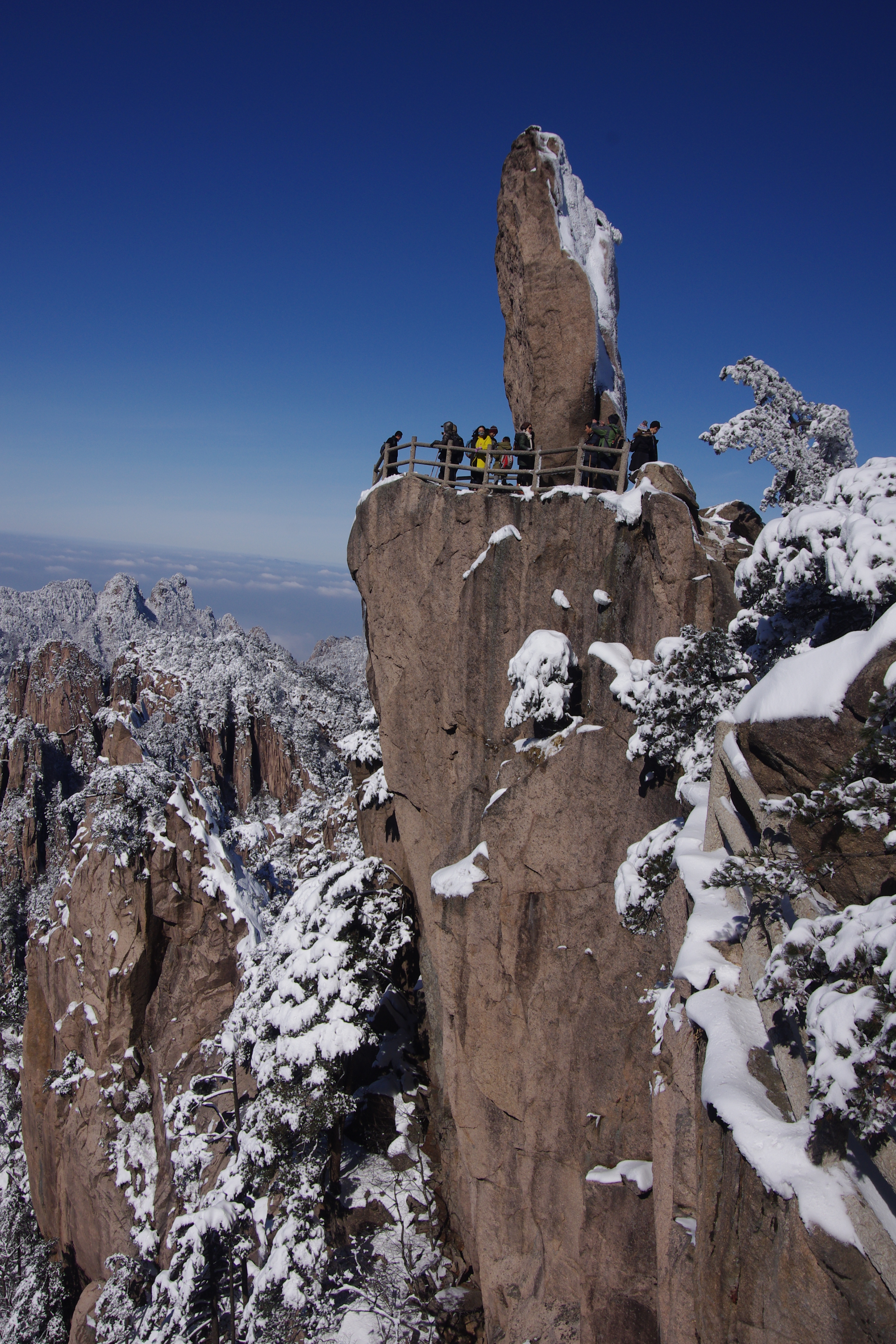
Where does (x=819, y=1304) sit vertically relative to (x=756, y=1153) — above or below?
below

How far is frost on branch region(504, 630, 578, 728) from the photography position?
13164 millimetres

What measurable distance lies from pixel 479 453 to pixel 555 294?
4.68 m

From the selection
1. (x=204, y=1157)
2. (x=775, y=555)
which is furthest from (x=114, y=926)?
(x=775, y=555)

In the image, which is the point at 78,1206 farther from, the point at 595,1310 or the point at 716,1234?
the point at 716,1234

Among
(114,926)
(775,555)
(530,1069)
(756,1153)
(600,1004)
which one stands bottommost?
(114,926)

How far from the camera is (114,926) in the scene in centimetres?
2406

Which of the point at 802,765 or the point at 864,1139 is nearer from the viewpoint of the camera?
the point at 864,1139

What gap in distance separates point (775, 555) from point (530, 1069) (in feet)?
33.0

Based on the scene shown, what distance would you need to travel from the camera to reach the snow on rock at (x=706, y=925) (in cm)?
762

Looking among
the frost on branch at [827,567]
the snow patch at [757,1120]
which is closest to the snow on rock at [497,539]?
the frost on branch at [827,567]

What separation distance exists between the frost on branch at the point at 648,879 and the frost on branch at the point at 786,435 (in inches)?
317

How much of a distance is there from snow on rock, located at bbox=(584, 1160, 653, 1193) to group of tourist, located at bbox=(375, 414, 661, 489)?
42.4 ft

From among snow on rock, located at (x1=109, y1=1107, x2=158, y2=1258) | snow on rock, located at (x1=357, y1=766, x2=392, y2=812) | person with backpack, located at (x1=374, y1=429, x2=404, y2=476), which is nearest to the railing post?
person with backpack, located at (x1=374, y1=429, x2=404, y2=476)

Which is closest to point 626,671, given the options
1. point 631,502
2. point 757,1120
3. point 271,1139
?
point 631,502
